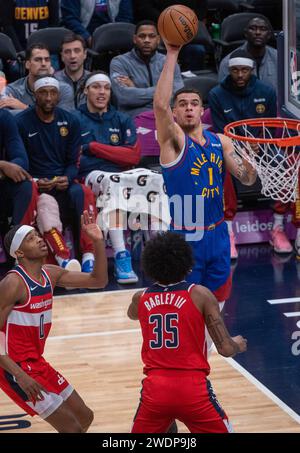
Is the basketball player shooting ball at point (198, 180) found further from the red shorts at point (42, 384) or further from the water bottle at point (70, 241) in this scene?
the water bottle at point (70, 241)

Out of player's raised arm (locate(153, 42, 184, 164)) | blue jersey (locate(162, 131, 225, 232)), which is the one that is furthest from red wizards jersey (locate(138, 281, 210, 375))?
blue jersey (locate(162, 131, 225, 232))

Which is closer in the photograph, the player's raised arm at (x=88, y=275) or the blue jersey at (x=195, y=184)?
the player's raised arm at (x=88, y=275)

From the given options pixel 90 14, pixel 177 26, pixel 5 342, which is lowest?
pixel 5 342

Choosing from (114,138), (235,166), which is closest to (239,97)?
(114,138)

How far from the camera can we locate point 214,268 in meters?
7.33

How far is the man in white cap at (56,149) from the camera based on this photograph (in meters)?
10.3

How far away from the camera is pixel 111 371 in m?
8.02

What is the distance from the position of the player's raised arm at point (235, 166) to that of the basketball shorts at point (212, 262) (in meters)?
0.41

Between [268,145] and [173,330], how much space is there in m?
3.52

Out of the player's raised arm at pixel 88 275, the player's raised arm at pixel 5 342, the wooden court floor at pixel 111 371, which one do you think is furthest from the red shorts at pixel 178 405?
the wooden court floor at pixel 111 371

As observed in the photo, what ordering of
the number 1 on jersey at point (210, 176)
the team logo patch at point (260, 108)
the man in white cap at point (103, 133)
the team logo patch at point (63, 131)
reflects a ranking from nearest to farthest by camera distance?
1. the number 1 on jersey at point (210, 176)
2. the team logo patch at point (63, 131)
3. the man in white cap at point (103, 133)
4. the team logo patch at point (260, 108)

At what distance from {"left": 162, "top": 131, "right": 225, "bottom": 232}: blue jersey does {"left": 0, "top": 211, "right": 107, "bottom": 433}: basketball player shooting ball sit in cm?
122

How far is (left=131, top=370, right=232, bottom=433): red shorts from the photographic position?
17.5 ft

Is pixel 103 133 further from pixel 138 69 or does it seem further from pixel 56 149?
pixel 138 69
